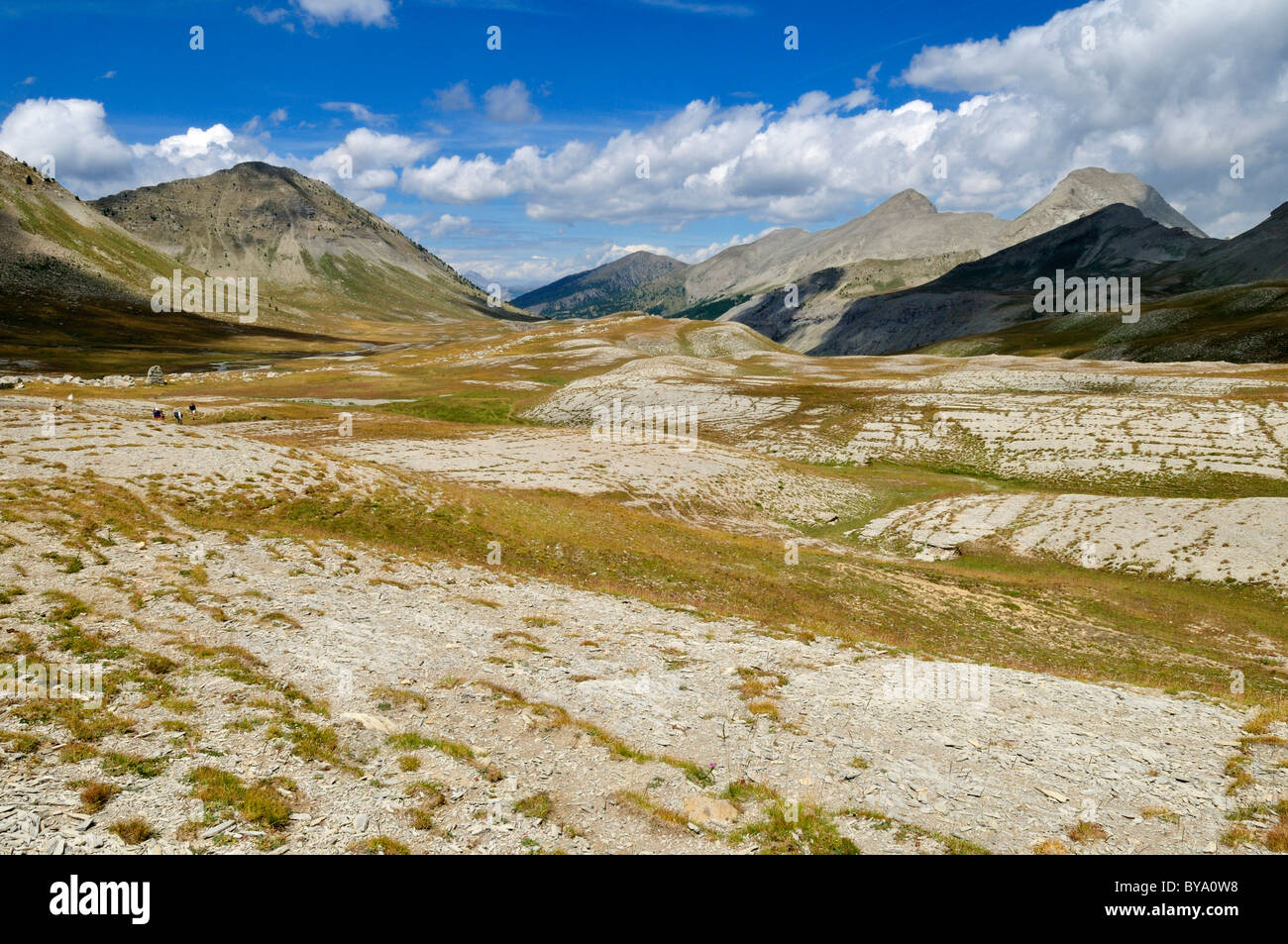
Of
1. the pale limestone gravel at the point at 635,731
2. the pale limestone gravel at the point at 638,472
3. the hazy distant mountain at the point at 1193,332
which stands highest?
the hazy distant mountain at the point at 1193,332

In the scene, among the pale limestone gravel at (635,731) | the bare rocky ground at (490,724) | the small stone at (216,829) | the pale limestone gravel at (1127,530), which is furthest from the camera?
the pale limestone gravel at (1127,530)

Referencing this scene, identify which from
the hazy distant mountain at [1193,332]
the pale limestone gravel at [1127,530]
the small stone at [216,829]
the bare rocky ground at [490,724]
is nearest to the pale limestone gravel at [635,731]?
the bare rocky ground at [490,724]

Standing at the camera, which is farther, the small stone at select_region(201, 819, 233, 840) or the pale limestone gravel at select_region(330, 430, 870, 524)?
the pale limestone gravel at select_region(330, 430, 870, 524)

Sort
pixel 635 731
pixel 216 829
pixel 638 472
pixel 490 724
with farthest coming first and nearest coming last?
pixel 638 472 < pixel 635 731 < pixel 490 724 < pixel 216 829

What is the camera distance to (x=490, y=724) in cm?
1535

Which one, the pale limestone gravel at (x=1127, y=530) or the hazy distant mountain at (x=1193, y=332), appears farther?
the hazy distant mountain at (x=1193, y=332)

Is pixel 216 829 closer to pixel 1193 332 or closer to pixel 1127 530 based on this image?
pixel 1127 530

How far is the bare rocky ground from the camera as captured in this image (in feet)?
37.1

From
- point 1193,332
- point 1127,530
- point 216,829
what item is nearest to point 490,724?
point 216,829

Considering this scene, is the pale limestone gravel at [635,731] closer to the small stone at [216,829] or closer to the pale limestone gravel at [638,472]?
the small stone at [216,829]

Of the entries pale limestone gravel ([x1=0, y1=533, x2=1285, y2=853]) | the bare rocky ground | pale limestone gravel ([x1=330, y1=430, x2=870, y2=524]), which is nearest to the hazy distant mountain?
pale limestone gravel ([x1=330, y1=430, x2=870, y2=524])

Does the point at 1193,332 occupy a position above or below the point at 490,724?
above

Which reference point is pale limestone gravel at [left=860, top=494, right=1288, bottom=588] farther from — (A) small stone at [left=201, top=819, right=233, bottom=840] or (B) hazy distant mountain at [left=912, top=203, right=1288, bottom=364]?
(B) hazy distant mountain at [left=912, top=203, right=1288, bottom=364]

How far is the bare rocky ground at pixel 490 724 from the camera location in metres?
11.3
